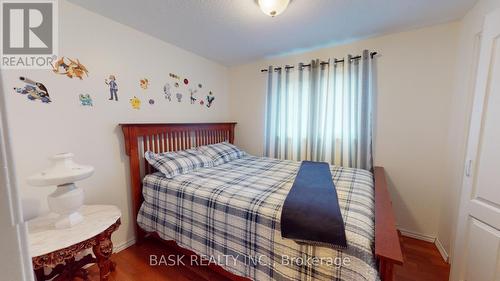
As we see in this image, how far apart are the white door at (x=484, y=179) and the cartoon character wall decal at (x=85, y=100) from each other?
298 cm

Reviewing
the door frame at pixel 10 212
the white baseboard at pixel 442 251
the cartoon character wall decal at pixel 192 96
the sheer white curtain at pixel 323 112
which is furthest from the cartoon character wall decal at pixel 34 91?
the white baseboard at pixel 442 251

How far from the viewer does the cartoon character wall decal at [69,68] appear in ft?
5.04

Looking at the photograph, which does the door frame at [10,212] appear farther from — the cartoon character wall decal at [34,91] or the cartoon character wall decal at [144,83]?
the cartoon character wall decal at [144,83]

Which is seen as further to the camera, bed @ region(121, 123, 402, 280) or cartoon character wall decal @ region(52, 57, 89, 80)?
cartoon character wall decal @ region(52, 57, 89, 80)

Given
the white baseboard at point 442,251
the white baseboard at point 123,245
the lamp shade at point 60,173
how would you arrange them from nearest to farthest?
1. the lamp shade at point 60,173
2. the white baseboard at point 442,251
3. the white baseboard at point 123,245

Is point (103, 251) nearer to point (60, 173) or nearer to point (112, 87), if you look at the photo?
point (60, 173)

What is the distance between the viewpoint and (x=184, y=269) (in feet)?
5.65

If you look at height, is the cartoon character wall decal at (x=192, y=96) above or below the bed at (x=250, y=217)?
above

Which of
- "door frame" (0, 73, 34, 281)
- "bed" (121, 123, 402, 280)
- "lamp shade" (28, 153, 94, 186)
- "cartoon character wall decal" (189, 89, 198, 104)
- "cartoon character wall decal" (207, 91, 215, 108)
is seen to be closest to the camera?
"door frame" (0, 73, 34, 281)

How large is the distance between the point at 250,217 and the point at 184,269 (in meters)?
0.95

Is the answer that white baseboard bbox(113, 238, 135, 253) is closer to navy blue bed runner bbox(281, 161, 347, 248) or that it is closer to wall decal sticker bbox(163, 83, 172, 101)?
wall decal sticker bbox(163, 83, 172, 101)

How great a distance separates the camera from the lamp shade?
1.18m

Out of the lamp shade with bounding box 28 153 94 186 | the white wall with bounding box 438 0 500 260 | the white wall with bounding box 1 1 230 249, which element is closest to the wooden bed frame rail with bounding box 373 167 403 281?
the white wall with bounding box 438 0 500 260

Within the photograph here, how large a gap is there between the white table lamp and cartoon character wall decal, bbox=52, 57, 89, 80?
2.42 ft
